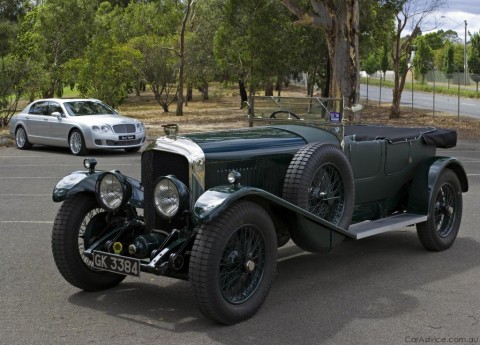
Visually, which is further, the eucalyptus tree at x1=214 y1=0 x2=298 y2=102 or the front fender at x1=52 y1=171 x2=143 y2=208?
the eucalyptus tree at x1=214 y1=0 x2=298 y2=102

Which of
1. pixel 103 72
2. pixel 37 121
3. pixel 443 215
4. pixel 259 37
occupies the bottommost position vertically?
pixel 443 215

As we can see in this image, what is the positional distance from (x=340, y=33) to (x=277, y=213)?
18.1 meters

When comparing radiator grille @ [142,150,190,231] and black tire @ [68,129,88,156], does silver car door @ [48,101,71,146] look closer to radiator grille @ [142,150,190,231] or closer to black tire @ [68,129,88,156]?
black tire @ [68,129,88,156]

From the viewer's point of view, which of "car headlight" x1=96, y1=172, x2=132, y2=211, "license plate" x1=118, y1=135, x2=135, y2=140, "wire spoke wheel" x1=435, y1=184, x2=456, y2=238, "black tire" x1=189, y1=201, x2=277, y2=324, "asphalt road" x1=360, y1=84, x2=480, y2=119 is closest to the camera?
"black tire" x1=189, y1=201, x2=277, y2=324

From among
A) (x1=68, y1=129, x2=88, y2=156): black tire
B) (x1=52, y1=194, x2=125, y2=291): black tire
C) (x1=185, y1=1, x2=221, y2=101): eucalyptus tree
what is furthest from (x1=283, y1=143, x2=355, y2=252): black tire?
(x1=185, y1=1, x2=221, y2=101): eucalyptus tree

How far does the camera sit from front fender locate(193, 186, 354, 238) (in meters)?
5.07

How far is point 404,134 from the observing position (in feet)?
25.6

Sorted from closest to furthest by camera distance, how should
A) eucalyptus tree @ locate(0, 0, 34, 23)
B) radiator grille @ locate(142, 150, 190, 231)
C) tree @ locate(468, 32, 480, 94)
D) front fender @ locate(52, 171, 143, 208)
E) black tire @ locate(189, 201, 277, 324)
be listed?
black tire @ locate(189, 201, 277, 324) → radiator grille @ locate(142, 150, 190, 231) → front fender @ locate(52, 171, 143, 208) → eucalyptus tree @ locate(0, 0, 34, 23) → tree @ locate(468, 32, 480, 94)

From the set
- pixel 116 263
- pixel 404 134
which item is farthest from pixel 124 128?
pixel 116 263

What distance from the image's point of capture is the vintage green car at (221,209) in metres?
5.25

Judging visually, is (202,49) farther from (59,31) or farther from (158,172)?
(158,172)

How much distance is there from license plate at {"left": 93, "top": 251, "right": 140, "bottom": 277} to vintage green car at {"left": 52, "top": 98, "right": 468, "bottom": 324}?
1 cm

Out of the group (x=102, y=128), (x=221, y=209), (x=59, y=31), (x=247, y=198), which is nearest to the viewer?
(x=221, y=209)

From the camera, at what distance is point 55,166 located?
1605 cm
